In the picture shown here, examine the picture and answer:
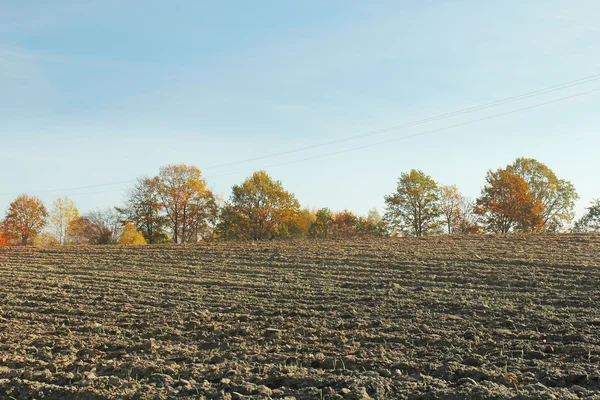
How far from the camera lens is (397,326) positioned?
950 cm

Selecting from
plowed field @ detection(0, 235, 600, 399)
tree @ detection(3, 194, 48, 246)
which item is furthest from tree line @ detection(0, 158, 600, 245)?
plowed field @ detection(0, 235, 600, 399)

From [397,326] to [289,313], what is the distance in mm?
2390

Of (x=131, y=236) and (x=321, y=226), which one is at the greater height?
(x=321, y=226)

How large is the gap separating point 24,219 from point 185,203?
15057mm

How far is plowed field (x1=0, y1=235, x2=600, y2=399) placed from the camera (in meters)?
6.81

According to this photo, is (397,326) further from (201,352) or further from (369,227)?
(369,227)

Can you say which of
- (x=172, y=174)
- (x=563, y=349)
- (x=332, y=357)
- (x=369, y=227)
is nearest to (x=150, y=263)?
(x=332, y=357)

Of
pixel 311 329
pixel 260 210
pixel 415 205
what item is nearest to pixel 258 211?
pixel 260 210

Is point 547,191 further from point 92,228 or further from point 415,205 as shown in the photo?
point 92,228

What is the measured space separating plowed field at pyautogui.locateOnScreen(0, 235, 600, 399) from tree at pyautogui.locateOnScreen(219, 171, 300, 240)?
29.9 m

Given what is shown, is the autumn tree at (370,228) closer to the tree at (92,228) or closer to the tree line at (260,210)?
the tree line at (260,210)

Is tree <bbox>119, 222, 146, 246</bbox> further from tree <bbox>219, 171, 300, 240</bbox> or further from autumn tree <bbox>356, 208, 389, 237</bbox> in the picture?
autumn tree <bbox>356, 208, 389, 237</bbox>

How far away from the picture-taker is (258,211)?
161ft

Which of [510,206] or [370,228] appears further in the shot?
[370,228]
